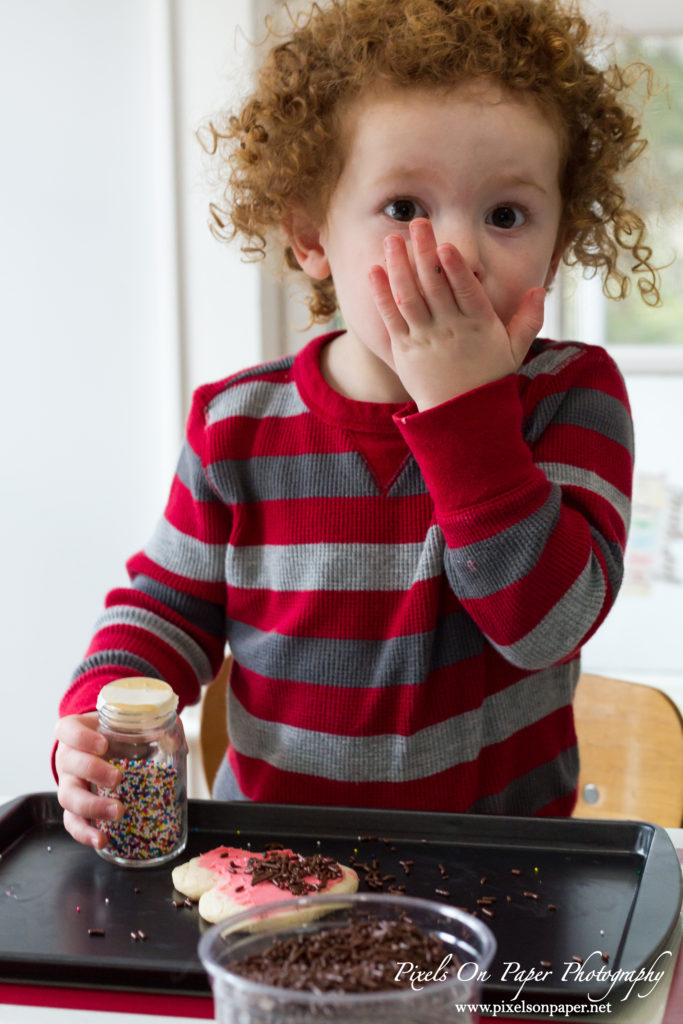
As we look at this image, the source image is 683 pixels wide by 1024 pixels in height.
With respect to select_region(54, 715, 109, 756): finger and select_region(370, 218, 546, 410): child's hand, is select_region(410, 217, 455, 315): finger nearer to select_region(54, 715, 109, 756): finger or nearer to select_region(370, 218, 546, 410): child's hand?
select_region(370, 218, 546, 410): child's hand

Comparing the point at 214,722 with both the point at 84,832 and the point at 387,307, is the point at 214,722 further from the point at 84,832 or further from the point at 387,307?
the point at 387,307

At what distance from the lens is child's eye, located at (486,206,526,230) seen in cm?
99

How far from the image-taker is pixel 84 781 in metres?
0.89

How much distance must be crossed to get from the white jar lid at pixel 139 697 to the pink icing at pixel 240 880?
12 centimetres

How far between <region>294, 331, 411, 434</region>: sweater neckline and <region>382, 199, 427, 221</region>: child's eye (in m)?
0.19

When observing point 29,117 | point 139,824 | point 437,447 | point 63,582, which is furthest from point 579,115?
point 63,582

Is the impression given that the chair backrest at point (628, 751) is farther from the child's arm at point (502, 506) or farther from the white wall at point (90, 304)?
the white wall at point (90, 304)

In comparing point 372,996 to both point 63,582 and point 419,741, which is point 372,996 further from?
point 63,582

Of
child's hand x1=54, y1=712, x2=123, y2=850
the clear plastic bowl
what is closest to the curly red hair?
child's hand x1=54, y1=712, x2=123, y2=850

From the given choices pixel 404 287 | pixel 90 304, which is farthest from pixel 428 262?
pixel 90 304

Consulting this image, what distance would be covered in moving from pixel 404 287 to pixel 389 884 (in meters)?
0.47

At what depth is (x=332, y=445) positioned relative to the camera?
3.74 ft

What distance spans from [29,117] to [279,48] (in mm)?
801

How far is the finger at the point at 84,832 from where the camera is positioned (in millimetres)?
848
